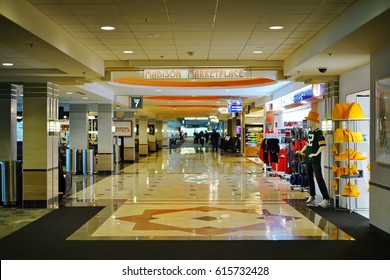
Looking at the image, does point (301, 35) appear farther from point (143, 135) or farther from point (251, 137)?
point (143, 135)

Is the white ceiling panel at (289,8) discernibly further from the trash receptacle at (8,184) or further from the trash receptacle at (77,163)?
the trash receptacle at (77,163)

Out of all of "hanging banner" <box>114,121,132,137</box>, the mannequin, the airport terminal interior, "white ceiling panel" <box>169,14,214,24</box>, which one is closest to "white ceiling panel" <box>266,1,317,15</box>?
the airport terminal interior

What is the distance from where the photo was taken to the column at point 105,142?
54.6 feet

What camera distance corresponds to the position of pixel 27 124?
9438 mm

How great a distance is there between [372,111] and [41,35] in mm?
4551

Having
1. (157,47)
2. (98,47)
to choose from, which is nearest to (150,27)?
(157,47)

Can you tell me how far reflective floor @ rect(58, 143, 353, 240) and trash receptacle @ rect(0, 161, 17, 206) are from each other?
107 centimetres

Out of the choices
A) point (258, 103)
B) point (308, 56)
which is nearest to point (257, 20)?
point (308, 56)

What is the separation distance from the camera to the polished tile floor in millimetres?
6652

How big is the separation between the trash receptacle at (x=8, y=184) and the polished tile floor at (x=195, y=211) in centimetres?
71

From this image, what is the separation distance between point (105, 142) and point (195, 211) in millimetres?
8953

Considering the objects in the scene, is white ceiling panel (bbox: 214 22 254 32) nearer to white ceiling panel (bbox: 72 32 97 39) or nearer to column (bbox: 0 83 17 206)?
white ceiling panel (bbox: 72 32 97 39)

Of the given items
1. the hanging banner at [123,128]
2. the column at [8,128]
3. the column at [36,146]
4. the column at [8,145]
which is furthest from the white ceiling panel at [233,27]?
the hanging banner at [123,128]

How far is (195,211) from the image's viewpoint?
8570mm
